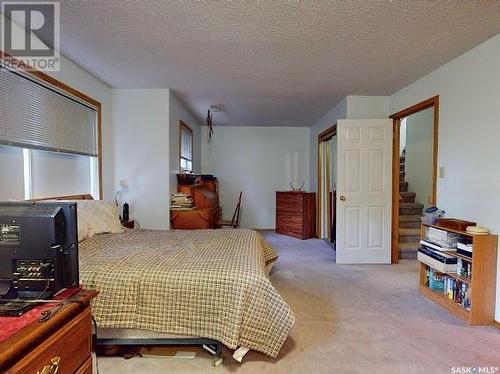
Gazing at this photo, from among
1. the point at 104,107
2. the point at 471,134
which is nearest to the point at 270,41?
the point at 471,134

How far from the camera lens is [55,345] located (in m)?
0.91

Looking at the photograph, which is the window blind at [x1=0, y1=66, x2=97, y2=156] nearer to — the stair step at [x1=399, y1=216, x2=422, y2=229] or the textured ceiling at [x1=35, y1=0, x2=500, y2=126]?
the textured ceiling at [x1=35, y1=0, x2=500, y2=126]

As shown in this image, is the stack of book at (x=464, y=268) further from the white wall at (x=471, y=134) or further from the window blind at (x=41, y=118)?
the window blind at (x=41, y=118)

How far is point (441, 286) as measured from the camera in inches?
114

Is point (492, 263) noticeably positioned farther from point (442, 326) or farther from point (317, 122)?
point (317, 122)

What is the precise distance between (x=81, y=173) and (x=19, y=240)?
2.59 meters

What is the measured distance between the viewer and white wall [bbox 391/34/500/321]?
244 cm

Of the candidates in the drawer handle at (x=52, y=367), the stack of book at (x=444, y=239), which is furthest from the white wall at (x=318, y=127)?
the drawer handle at (x=52, y=367)

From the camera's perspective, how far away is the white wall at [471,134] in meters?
2.44

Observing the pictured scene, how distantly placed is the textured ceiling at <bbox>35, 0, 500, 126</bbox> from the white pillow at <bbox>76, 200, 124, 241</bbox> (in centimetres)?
143

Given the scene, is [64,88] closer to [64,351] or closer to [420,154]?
[64,351]

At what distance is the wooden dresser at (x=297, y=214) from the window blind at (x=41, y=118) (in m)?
3.74

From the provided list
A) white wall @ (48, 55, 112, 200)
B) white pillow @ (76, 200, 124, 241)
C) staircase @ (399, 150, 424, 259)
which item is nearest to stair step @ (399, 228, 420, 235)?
staircase @ (399, 150, 424, 259)

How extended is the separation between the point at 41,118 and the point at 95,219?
1.00m
